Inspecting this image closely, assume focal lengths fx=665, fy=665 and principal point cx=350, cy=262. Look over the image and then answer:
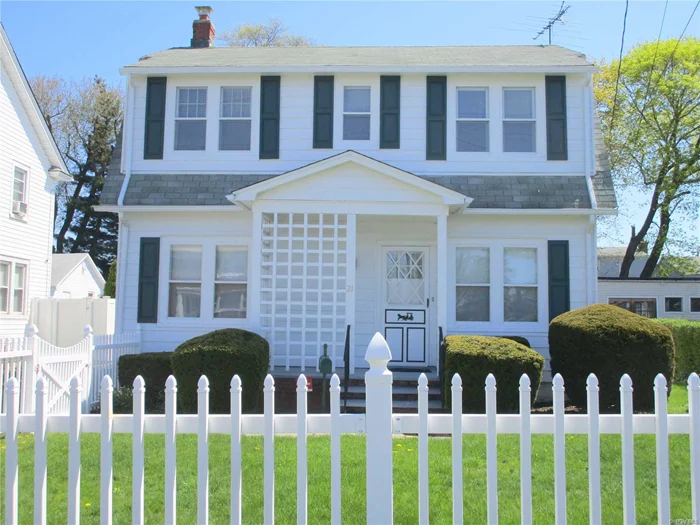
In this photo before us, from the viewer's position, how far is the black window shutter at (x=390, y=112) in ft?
42.0

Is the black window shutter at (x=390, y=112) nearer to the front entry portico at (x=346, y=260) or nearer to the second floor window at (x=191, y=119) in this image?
the front entry portico at (x=346, y=260)

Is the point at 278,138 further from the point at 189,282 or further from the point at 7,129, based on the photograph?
the point at 7,129

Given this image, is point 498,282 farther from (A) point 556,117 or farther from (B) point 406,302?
(A) point 556,117

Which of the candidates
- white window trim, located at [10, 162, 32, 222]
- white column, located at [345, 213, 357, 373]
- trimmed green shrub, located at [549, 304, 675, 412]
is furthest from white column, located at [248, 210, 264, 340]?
white window trim, located at [10, 162, 32, 222]

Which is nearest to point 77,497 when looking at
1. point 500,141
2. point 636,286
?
point 500,141

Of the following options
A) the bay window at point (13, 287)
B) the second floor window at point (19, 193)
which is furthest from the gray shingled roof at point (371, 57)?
the bay window at point (13, 287)

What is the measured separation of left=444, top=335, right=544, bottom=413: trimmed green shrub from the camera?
888 cm

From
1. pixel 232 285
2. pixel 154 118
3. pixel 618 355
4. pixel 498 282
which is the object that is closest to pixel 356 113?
pixel 154 118

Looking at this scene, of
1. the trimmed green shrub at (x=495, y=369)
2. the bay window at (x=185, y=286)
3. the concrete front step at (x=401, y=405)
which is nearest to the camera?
the trimmed green shrub at (x=495, y=369)

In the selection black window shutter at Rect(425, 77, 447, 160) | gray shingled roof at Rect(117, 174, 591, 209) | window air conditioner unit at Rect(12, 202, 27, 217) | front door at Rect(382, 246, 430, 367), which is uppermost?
black window shutter at Rect(425, 77, 447, 160)

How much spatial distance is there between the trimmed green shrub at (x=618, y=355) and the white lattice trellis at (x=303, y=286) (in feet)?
13.2

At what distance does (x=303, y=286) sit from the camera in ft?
37.4

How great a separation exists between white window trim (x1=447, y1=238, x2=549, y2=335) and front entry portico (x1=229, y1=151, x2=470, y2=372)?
0.35 m

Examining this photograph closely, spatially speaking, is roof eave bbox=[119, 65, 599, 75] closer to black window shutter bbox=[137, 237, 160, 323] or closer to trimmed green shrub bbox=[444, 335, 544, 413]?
black window shutter bbox=[137, 237, 160, 323]
